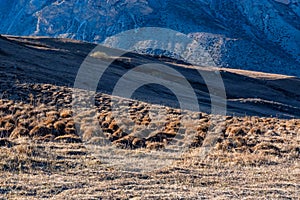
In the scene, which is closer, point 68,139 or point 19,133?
point 68,139

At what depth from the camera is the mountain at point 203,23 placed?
113500 mm

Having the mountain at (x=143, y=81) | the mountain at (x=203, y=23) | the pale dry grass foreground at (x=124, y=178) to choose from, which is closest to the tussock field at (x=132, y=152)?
the pale dry grass foreground at (x=124, y=178)

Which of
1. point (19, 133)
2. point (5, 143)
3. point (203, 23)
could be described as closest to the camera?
point (5, 143)

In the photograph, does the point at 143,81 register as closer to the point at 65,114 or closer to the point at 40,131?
the point at 65,114

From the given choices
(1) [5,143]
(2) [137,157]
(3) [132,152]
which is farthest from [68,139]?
(2) [137,157]

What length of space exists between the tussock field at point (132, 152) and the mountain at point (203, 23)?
88.3m

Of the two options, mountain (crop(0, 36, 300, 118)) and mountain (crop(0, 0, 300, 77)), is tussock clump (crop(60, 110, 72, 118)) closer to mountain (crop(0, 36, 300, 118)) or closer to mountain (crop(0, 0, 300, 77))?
mountain (crop(0, 36, 300, 118))

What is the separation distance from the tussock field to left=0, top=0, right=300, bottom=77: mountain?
8830 cm

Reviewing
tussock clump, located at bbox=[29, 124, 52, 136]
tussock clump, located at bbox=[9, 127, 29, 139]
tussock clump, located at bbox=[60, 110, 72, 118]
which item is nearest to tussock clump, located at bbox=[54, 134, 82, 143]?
tussock clump, located at bbox=[29, 124, 52, 136]

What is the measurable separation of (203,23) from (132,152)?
115 metres

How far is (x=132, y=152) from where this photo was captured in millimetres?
13875

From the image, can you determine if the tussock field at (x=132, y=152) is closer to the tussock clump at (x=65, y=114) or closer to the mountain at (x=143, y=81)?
the tussock clump at (x=65, y=114)

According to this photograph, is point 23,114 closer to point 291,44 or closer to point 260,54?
point 260,54

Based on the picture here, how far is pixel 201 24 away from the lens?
124312 millimetres
